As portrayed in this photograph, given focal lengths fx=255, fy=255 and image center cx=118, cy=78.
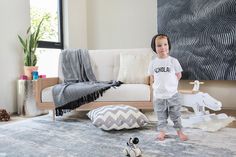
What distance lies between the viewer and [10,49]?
313 centimetres

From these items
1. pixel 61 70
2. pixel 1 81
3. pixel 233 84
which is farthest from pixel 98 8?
pixel 233 84

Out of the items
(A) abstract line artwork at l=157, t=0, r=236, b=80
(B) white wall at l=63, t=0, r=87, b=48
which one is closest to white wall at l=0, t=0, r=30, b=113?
(B) white wall at l=63, t=0, r=87, b=48

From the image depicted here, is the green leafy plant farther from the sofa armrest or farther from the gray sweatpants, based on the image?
the gray sweatpants

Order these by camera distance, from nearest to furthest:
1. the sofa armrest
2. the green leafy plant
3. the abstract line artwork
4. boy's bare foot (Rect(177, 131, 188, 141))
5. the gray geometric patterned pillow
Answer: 1. boy's bare foot (Rect(177, 131, 188, 141))
2. the gray geometric patterned pillow
3. the sofa armrest
4. the abstract line artwork
5. the green leafy plant

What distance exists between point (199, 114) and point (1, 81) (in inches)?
88.5

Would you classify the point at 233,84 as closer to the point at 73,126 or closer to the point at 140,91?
the point at 140,91

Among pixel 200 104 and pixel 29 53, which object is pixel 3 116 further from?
pixel 200 104

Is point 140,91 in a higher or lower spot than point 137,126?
higher

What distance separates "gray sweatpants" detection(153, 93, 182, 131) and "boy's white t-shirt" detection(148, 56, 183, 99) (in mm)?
42

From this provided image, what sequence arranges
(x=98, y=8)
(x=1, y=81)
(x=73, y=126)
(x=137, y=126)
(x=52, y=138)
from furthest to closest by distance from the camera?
(x=98, y=8), (x=1, y=81), (x=73, y=126), (x=137, y=126), (x=52, y=138)

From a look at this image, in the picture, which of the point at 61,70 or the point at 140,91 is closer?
the point at 140,91

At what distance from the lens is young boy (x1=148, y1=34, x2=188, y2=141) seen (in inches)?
75.1

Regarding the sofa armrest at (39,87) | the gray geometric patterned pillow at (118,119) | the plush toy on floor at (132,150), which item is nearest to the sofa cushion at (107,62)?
the sofa armrest at (39,87)

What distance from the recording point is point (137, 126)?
2.16 meters
